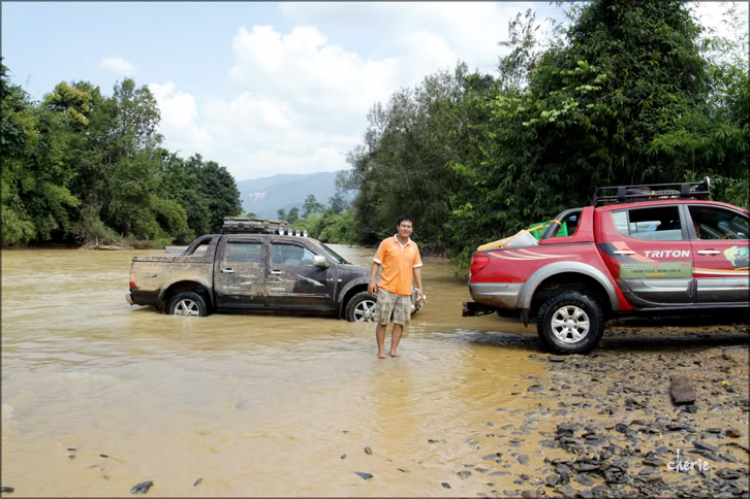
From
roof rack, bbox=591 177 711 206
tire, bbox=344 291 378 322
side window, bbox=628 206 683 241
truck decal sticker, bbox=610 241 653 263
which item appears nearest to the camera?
truck decal sticker, bbox=610 241 653 263

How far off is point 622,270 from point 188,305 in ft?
23.4

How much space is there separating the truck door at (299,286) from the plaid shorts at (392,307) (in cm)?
275

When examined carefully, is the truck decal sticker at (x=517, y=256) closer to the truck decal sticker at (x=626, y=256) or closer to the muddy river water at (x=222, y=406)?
the truck decal sticker at (x=626, y=256)

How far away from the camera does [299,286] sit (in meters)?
10.1

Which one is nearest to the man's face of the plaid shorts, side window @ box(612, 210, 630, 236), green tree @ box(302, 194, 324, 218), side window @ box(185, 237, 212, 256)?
the plaid shorts

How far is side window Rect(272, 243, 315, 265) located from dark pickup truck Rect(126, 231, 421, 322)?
0.02 meters

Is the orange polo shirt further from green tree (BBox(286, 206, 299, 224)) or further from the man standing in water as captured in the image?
green tree (BBox(286, 206, 299, 224))

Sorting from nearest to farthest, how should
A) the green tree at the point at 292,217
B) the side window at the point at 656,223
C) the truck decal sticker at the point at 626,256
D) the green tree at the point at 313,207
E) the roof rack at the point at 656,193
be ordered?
the truck decal sticker at the point at 626,256
the side window at the point at 656,223
the roof rack at the point at 656,193
the green tree at the point at 292,217
the green tree at the point at 313,207

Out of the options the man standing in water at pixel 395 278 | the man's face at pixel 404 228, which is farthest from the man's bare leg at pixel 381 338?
the man's face at pixel 404 228

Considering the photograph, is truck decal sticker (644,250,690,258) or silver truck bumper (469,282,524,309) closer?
truck decal sticker (644,250,690,258)

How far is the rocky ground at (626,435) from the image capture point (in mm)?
3814

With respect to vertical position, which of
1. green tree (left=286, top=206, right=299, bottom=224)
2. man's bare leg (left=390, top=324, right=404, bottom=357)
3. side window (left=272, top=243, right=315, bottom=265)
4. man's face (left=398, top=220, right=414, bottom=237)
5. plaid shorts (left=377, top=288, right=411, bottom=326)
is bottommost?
man's bare leg (left=390, top=324, right=404, bottom=357)

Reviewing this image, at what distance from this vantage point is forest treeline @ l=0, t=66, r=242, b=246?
6.44 ft

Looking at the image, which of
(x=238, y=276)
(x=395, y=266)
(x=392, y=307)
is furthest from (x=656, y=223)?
(x=238, y=276)
